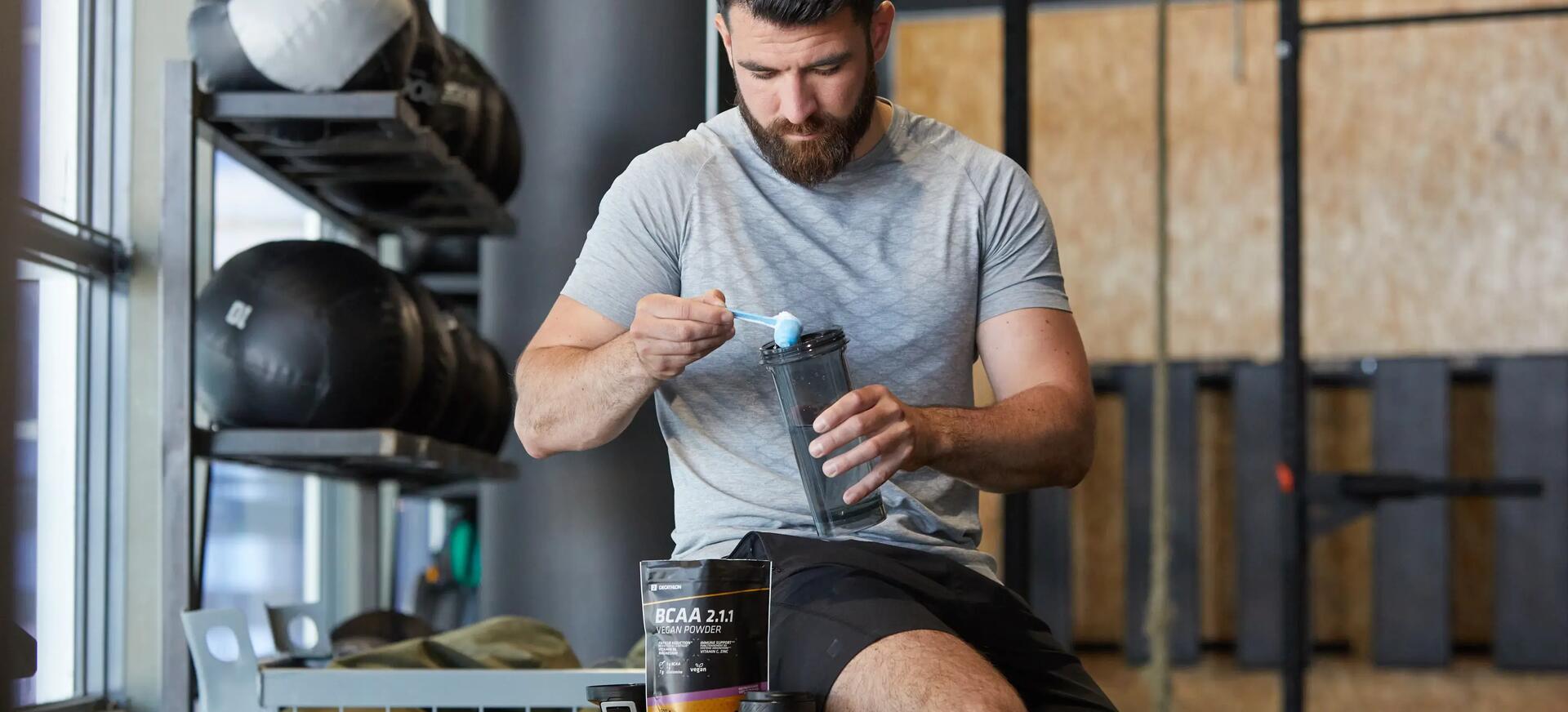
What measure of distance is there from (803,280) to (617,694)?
0.58 metres

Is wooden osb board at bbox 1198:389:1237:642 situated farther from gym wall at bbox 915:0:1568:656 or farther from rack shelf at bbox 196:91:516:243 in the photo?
rack shelf at bbox 196:91:516:243

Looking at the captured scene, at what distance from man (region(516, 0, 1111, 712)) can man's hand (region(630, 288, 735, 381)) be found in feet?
0.13

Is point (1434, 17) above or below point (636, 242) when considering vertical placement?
above

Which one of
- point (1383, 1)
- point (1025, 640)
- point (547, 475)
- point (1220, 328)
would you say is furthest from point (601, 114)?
point (1383, 1)

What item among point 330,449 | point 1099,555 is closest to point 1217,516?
point 1099,555

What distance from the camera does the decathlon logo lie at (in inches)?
89.9

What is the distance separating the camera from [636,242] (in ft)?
5.28

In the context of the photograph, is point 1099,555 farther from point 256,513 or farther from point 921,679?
point 921,679

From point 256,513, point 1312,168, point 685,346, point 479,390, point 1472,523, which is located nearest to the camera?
point 685,346

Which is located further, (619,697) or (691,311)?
(691,311)

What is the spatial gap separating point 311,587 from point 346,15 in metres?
2.43

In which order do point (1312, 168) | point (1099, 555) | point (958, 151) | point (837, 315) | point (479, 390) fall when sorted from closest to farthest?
1. point (837, 315)
2. point (958, 151)
3. point (479, 390)
4. point (1099, 555)
5. point (1312, 168)

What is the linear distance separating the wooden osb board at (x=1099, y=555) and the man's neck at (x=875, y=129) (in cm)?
433

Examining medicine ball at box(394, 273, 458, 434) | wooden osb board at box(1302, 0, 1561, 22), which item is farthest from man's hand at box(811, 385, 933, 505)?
wooden osb board at box(1302, 0, 1561, 22)
